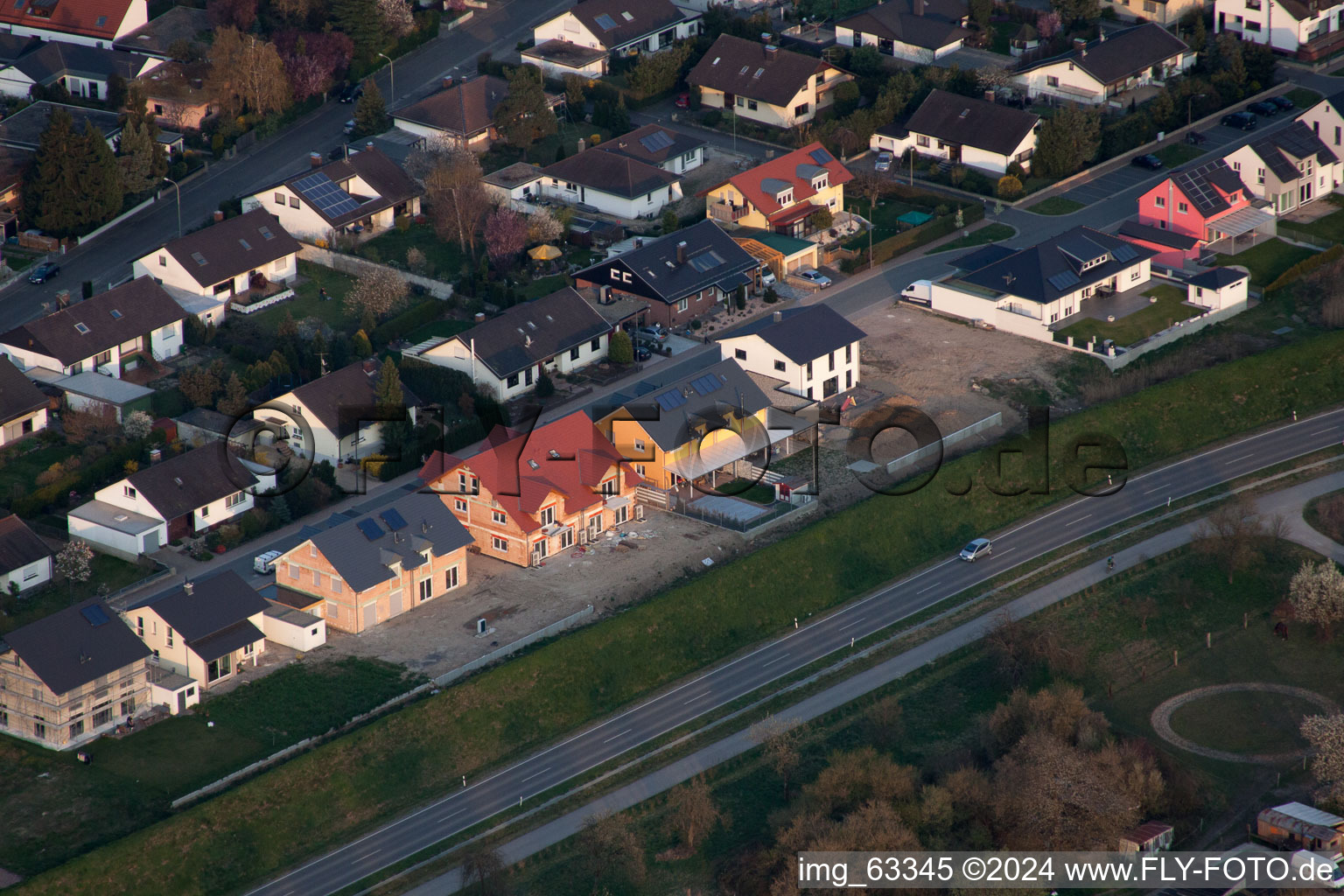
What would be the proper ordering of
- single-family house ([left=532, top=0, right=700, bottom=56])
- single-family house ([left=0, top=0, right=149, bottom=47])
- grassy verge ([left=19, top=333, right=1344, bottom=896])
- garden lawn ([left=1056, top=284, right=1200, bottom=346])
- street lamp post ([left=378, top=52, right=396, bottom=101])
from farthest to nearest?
1. single-family house ([left=532, top=0, right=700, bottom=56])
2. single-family house ([left=0, top=0, right=149, bottom=47])
3. street lamp post ([left=378, top=52, right=396, bottom=101])
4. garden lawn ([left=1056, top=284, right=1200, bottom=346])
5. grassy verge ([left=19, top=333, right=1344, bottom=896])

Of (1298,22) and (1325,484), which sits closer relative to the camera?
(1325,484)

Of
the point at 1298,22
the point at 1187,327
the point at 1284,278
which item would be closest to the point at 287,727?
the point at 1187,327

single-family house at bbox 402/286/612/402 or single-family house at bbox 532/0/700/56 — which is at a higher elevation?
single-family house at bbox 532/0/700/56

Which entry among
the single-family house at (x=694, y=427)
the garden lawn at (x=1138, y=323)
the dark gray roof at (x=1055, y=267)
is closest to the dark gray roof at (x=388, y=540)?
the single-family house at (x=694, y=427)

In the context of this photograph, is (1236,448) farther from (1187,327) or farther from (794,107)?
(794,107)

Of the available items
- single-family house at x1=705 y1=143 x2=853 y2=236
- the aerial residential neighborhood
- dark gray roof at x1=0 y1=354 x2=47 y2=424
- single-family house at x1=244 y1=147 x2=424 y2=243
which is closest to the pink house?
the aerial residential neighborhood

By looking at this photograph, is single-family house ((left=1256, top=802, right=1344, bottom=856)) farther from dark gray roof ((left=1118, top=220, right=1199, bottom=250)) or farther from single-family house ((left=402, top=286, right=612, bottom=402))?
dark gray roof ((left=1118, top=220, right=1199, bottom=250))

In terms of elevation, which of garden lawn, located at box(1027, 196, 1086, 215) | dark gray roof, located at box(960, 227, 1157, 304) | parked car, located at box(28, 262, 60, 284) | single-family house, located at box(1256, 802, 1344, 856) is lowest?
single-family house, located at box(1256, 802, 1344, 856)
